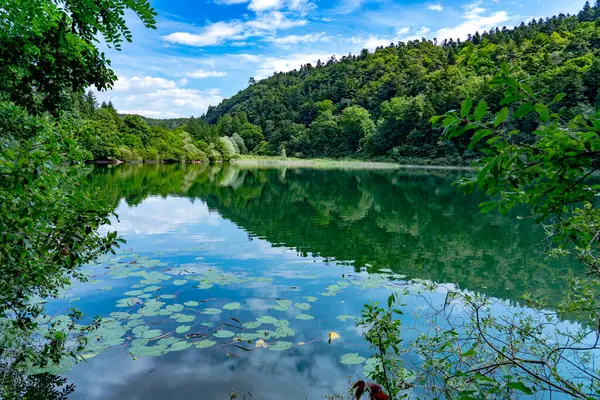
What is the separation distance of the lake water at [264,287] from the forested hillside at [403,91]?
33.7 m

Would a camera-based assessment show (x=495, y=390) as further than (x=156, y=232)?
No

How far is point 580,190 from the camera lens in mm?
2016

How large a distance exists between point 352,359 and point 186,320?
3.31 metres

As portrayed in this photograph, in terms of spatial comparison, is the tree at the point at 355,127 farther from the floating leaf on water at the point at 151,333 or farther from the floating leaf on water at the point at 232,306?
the floating leaf on water at the point at 151,333

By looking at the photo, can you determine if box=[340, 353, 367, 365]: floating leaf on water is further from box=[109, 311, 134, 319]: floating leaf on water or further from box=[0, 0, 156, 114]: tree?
box=[0, 0, 156, 114]: tree

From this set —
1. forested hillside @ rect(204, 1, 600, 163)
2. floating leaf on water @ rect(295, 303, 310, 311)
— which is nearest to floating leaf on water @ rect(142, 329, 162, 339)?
floating leaf on water @ rect(295, 303, 310, 311)

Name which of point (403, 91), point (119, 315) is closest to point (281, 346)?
point (119, 315)

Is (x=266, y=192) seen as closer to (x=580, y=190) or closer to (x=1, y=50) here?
(x=1, y=50)

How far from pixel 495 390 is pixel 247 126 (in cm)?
13106

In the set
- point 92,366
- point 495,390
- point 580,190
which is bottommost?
point 92,366

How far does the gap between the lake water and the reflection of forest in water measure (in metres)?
0.08

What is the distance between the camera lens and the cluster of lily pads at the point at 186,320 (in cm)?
597

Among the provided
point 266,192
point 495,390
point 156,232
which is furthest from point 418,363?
point 266,192

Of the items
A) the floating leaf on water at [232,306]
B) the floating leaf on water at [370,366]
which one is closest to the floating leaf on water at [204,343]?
the floating leaf on water at [232,306]
